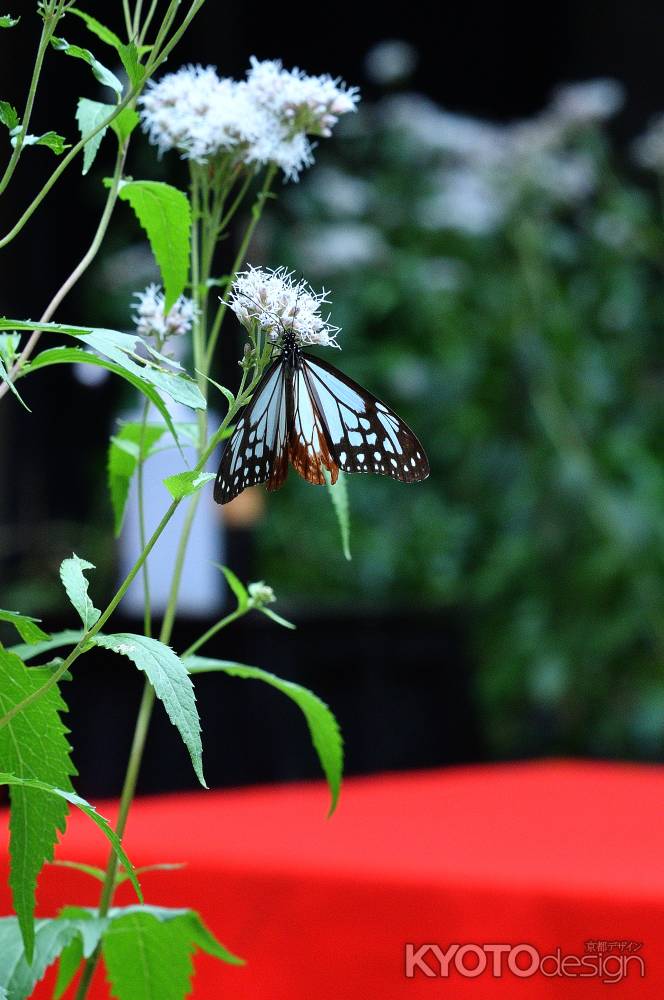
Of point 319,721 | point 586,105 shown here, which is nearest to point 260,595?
point 319,721

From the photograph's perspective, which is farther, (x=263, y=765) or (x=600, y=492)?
(x=600, y=492)

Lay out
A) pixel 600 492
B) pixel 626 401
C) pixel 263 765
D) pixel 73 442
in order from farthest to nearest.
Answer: pixel 73 442 < pixel 626 401 < pixel 600 492 < pixel 263 765

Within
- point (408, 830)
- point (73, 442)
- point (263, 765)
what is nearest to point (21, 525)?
point (73, 442)

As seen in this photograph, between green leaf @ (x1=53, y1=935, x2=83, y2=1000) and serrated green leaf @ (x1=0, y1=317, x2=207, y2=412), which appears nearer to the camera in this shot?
serrated green leaf @ (x1=0, y1=317, x2=207, y2=412)

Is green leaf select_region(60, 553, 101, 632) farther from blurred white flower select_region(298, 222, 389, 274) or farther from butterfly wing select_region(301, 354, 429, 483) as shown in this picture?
blurred white flower select_region(298, 222, 389, 274)

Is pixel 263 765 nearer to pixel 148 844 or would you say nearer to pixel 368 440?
pixel 148 844

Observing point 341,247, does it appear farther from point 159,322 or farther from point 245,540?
point 159,322

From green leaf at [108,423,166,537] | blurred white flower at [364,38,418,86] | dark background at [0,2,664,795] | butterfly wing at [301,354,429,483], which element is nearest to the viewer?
butterfly wing at [301,354,429,483]

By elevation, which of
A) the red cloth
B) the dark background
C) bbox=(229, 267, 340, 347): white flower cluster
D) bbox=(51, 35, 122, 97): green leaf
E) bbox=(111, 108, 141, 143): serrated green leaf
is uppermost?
the dark background

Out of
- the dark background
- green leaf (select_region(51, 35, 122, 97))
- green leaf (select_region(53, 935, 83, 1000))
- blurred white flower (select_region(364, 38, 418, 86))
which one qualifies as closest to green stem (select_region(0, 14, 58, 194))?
green leaf (select_region(51, 35, 122, 97))
